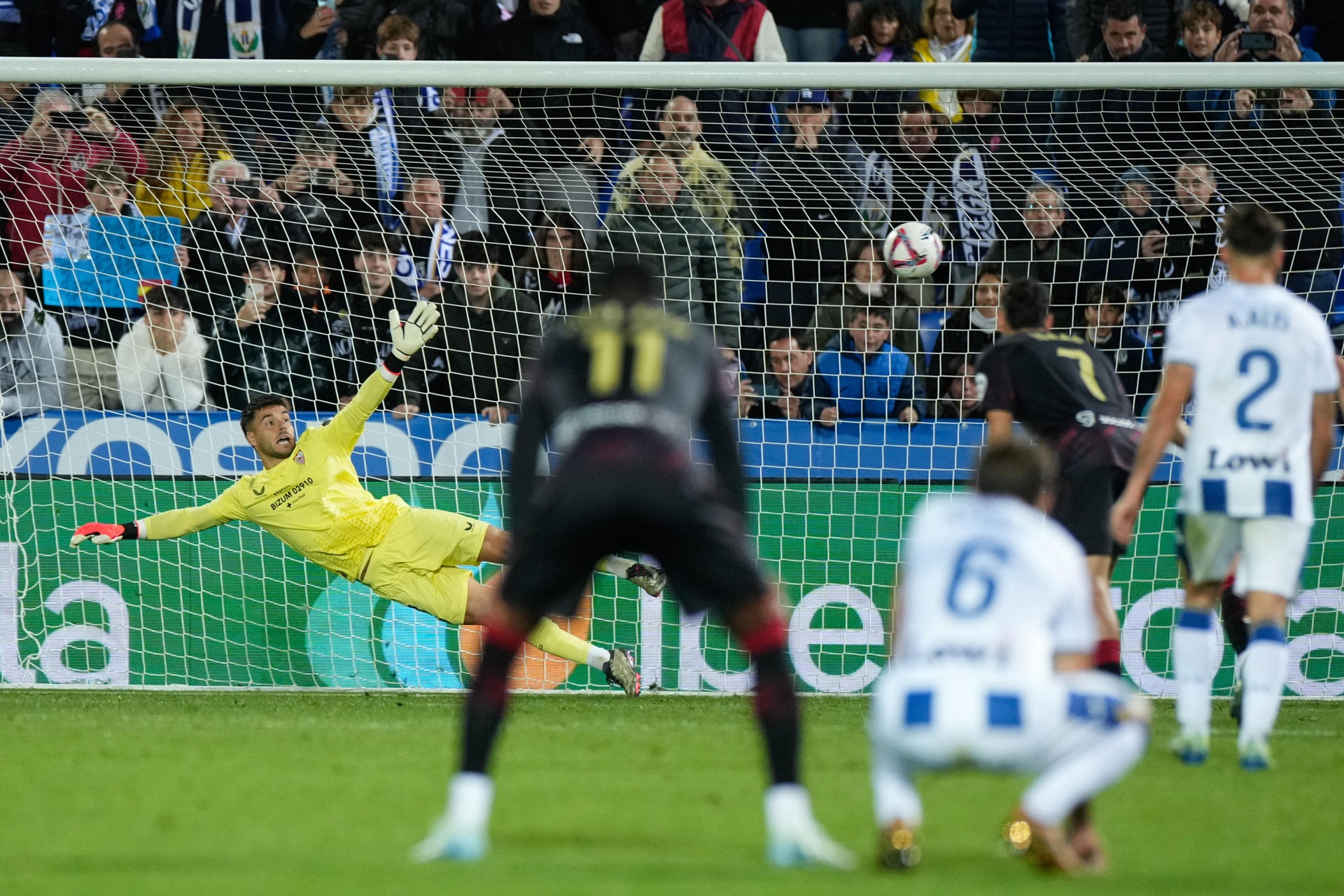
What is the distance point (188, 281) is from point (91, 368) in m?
0.82

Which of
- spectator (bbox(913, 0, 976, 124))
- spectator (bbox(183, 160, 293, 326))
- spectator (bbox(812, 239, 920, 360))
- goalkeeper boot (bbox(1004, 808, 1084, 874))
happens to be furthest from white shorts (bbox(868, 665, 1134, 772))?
spectator (bbox(913, 0, 976, 124))

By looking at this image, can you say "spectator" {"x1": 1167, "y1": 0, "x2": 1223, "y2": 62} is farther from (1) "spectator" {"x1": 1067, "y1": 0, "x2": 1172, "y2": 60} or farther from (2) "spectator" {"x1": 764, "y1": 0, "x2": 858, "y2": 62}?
(2) "spectator" {"x1": 764, "y1": 0, "x2": 858, "y2": 62}

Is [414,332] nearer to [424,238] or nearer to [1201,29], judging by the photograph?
[424,238]

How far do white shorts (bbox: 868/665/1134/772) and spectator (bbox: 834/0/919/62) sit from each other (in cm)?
886

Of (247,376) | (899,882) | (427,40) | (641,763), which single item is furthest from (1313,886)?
(427,40)

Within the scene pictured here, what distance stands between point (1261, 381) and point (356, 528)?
18.1 feet

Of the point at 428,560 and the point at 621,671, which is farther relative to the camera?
the point at 428,560

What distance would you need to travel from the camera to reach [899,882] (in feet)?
14.1

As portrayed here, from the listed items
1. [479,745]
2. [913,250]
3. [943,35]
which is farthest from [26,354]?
[479,745]

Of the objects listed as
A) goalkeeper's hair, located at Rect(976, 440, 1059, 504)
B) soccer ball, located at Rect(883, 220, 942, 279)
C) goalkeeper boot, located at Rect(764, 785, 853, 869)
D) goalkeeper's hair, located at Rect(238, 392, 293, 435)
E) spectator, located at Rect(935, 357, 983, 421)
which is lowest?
spectator, located at Rect(935, 357, 983, 421)

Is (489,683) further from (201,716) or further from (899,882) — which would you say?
(201,716)

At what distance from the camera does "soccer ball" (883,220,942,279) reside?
10.4 metres

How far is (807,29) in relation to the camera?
13328 mm

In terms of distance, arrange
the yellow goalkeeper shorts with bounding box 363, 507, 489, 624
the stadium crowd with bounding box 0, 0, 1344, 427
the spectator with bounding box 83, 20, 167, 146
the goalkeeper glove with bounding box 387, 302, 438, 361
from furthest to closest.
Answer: the spectator with bounding box 83, 20, 167, 146 < the stadium crowd with bounding box 0, 0, 1344, 427 < the yellow goalkeeper shorts with bounding box 363, 507, 489, 624 < the goalkeeper glove with bounding box 387, 302, 438, 361
